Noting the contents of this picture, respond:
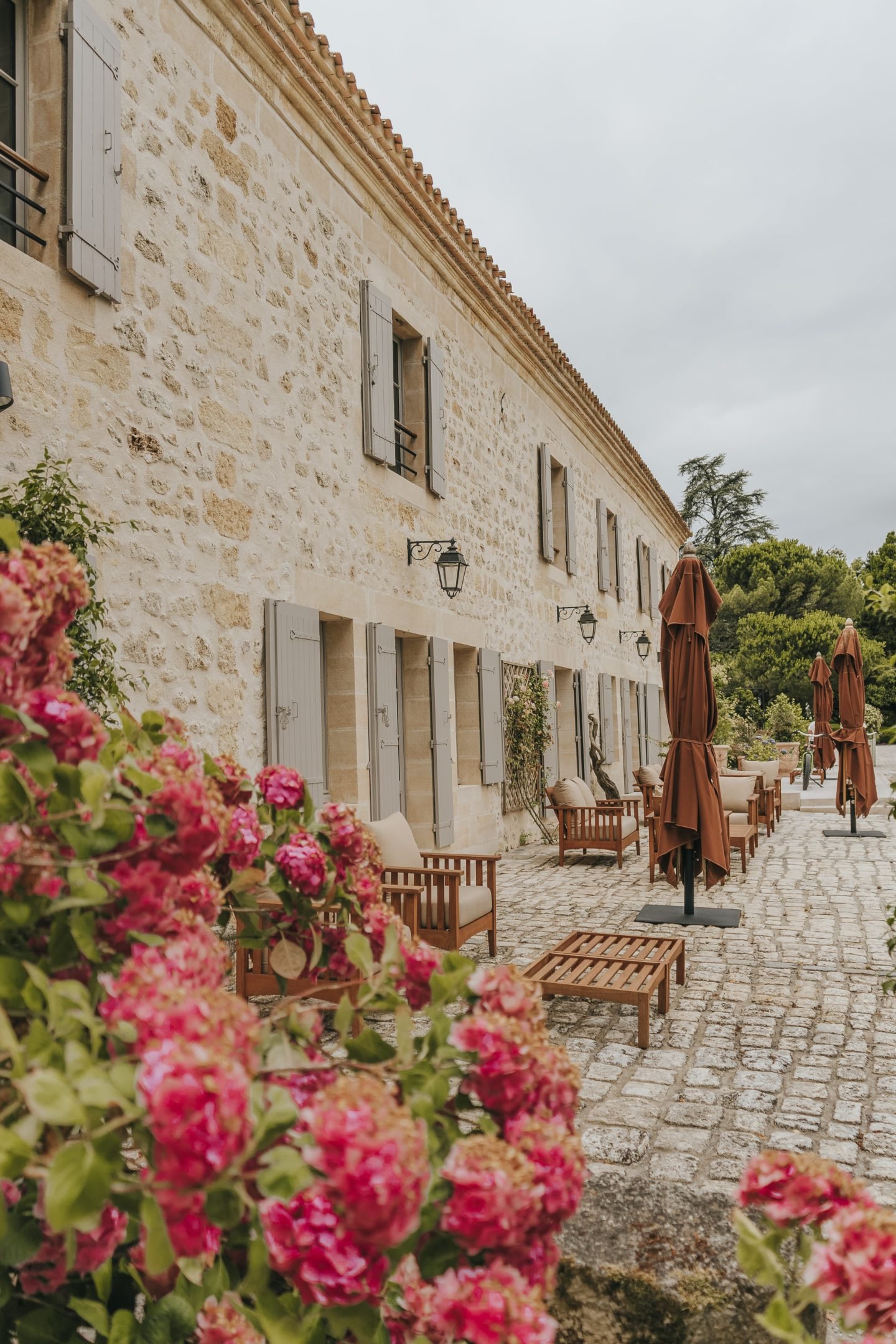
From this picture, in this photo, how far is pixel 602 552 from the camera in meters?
13.4

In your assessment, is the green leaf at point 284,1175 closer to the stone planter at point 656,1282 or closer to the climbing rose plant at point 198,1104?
the climbing rose plant at point 198,1104

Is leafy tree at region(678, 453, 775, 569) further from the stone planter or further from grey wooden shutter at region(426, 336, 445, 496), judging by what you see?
the stone planter

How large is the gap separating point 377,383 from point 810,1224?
6.41m

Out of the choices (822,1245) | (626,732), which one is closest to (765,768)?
(626,732)

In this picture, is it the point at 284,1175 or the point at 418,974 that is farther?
the point at 418,974

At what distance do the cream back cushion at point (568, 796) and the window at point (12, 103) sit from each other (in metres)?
6.40

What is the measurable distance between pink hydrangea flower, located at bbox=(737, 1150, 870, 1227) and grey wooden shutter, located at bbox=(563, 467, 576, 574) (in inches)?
435

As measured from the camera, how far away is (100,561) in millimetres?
4184

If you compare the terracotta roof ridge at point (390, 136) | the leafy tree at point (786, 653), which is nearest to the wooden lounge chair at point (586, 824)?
the terracotta roof ridge at point (390, 136)

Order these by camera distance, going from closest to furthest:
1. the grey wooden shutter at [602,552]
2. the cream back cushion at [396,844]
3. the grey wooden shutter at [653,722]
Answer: the cream back cushion at [396,844], the grey wooden shutter at [602,552], the grey wooden shutter at [653,722]

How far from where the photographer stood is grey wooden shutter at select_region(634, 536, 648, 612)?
16.3 m

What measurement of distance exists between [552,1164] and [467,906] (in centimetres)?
427

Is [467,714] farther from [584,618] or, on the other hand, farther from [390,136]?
[390,136]

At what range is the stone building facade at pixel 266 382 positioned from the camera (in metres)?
4.02
